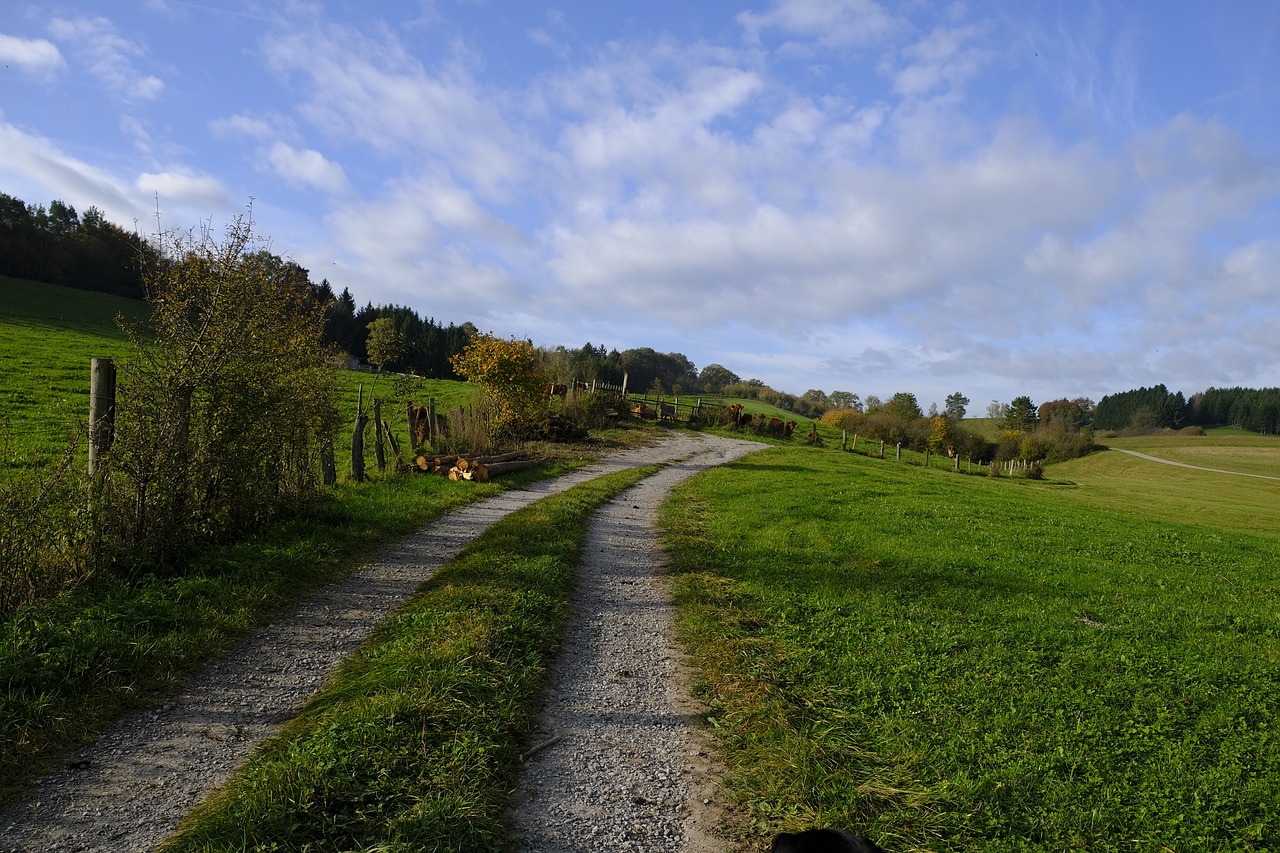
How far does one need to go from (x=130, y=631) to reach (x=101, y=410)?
10.5 ft

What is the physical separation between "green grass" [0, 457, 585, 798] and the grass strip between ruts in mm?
1180

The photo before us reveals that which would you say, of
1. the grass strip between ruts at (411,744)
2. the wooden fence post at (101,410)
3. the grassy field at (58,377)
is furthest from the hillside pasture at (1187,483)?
the grassy field at (58,377)

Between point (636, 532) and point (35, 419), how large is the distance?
A: 16.8 m

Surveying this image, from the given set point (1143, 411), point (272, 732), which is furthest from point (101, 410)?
point (1143, 411)

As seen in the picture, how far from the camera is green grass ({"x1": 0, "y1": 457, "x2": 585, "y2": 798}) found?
3.90 meters

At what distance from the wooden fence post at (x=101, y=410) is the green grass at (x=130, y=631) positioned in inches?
62.1

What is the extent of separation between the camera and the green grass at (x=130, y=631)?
3.90m

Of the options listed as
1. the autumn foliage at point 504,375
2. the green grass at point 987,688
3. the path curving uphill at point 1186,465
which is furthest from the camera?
the path curving uphill at point 1186,465

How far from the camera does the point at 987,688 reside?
5.17 m

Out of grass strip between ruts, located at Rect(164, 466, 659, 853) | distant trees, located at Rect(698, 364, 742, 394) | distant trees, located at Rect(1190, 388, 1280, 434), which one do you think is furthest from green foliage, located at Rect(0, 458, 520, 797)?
distant trees, located at Rect(1190, 388, 1280, 434)

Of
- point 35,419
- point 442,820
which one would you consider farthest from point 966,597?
point 35,419

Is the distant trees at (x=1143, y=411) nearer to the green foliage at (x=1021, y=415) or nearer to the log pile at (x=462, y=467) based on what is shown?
the green foliage at (x=1021, y=415)

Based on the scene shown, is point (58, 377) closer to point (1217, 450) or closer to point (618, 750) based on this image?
point (618, 750)

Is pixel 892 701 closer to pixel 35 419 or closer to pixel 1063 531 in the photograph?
pixel 1063 531
